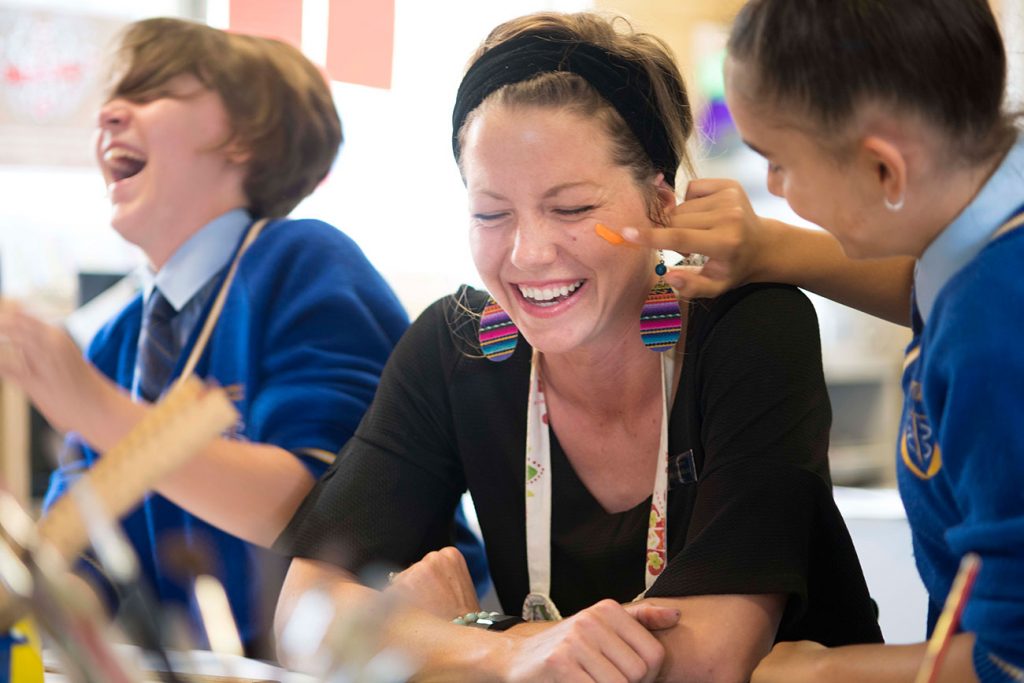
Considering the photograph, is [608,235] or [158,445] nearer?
[158,445]

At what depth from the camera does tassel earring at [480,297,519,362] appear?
1366 mm

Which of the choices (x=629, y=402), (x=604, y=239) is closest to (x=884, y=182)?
(x=604, y=239)

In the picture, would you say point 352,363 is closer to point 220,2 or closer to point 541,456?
Answer: point 541,456

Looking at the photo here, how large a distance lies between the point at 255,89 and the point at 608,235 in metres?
0.72

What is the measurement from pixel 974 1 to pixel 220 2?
8.03 feet

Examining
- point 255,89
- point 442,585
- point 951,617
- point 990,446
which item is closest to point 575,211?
point 442,585

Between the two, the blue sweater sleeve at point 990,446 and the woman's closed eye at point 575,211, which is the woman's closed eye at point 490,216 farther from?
the blue sweater sleeve at point 990,446

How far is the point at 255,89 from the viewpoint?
1704mm

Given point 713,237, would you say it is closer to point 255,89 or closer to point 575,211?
point 575,211

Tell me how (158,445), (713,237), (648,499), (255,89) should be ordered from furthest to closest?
(255,89)
(648,499)
(713,237)
(158,445)

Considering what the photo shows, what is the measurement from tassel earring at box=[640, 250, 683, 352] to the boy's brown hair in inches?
28.2

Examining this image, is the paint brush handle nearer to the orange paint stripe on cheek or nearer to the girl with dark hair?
the girl with dark hair

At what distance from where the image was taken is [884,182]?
873 millimetres

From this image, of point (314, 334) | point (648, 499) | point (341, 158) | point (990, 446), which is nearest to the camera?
point (990, 446)
